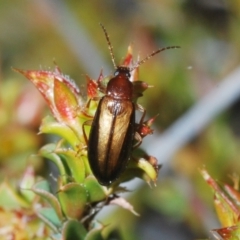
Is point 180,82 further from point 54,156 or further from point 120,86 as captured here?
point 54,156

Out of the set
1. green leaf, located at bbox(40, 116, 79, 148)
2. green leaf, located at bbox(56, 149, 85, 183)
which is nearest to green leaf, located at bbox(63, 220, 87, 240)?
green leaf, located at bbox(56, 149, 85, 183)

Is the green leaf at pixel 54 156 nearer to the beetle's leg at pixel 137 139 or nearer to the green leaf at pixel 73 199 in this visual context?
the green leaf at pixel 73 199

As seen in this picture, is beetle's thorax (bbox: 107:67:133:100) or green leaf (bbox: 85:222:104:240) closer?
green leaf (bbox: 85:222:104:240)

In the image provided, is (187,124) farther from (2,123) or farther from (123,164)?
(123,164)

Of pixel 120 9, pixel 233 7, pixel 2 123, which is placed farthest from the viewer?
pixel 120 9

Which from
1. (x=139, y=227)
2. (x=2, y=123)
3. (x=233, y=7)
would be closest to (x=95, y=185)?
(x=2, y=123)

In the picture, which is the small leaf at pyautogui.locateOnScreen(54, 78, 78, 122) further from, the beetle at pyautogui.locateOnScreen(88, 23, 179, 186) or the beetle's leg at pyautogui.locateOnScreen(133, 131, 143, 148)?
the beetle's leg at pyautogui.locateOnScreen(133, 131, 143, 148)

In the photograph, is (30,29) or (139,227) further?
(30,29)
